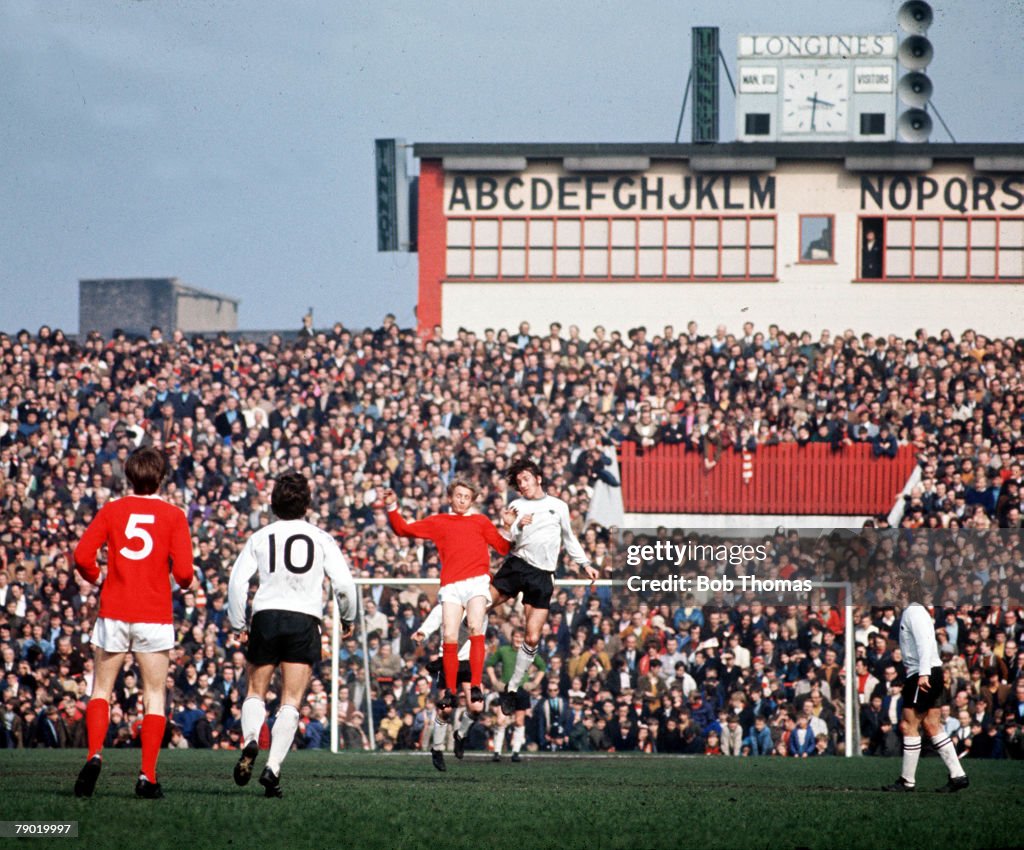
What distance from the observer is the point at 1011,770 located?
14.6 metres

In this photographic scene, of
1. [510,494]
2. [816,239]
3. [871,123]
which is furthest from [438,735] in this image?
[871,123]

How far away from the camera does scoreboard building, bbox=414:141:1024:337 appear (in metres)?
40.0

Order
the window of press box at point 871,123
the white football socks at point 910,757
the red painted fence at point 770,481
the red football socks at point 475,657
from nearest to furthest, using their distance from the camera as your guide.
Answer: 1. the white football socks at point 910,757
2. the red football socks at point 475,657
3. the red painted fence at point 770,481
4. the window of press box at point 871,123

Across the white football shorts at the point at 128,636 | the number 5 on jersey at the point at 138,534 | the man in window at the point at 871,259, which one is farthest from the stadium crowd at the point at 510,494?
the man in window at the point at 871,259

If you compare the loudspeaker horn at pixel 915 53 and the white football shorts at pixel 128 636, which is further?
the loudspeaker horn at pixel 915 53

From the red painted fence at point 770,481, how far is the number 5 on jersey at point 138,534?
61.9 ft

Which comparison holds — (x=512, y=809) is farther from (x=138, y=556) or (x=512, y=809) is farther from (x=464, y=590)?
(x=464, y=590)

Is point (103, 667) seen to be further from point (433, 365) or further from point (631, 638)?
point (433, 365)

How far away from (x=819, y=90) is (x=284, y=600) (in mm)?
37295

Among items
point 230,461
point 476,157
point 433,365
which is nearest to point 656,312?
Answer: point 476,157

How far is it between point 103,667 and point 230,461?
16092 mm

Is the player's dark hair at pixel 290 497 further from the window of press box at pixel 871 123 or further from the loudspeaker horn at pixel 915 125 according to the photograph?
the window of press box at pixel 871 123

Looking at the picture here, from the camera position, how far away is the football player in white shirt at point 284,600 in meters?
9.02

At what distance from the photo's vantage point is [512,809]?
362 inches
